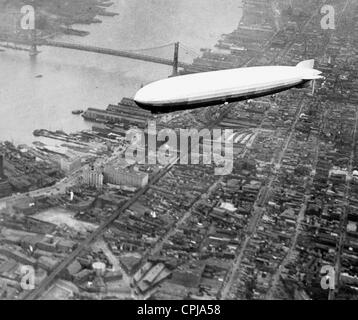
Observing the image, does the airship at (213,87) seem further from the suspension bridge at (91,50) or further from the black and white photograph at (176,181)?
the suspension bridge at (91,50)

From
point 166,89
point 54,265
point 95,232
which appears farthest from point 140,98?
point 54,265

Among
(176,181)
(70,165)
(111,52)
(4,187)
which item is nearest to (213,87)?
(176,181)

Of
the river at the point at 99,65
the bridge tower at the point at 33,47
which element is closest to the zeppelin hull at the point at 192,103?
the river at the point at 99,65

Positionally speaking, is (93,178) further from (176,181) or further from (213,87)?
(213,87)

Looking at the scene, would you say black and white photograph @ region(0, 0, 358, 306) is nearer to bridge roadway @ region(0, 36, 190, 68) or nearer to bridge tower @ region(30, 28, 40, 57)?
bridge roadway @ region(0, 36, 190, 68)

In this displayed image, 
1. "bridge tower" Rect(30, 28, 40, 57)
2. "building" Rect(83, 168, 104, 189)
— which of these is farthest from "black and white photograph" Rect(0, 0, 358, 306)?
"bridge tower" Rect(30, 28, 40, 57)

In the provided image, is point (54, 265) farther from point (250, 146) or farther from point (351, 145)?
point (351, 145)
